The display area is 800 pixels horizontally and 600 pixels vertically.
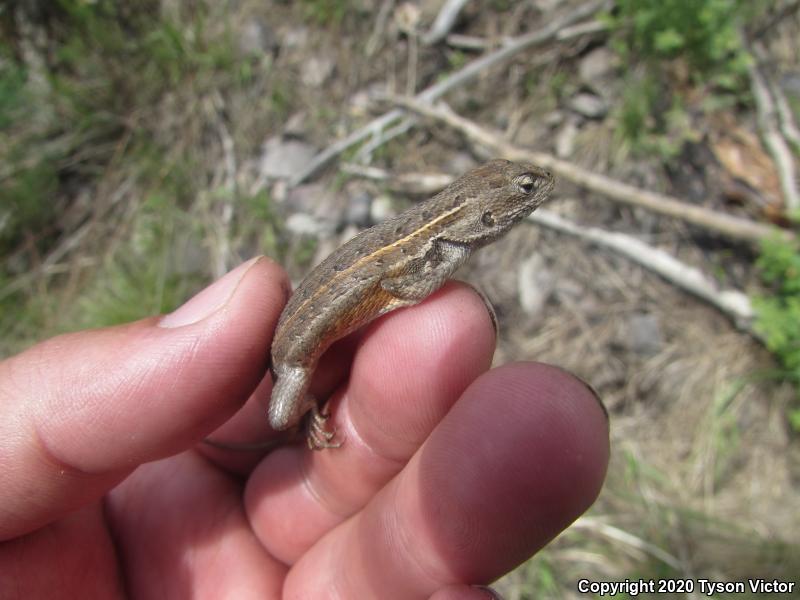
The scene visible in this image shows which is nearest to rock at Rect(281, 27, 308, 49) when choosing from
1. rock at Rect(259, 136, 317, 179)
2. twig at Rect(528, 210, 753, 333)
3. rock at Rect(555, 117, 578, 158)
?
rock at Rect(259, 136, 317, 179)

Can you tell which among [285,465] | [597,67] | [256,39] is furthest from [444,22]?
[285,465]

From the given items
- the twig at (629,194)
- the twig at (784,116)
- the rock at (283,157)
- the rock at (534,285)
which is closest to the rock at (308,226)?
the rock at (283,157)

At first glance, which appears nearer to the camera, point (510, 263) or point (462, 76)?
point (510, 263)

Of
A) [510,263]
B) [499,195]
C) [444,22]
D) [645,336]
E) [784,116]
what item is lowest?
[645,336]

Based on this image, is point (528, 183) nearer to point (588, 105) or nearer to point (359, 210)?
point (359, 210)

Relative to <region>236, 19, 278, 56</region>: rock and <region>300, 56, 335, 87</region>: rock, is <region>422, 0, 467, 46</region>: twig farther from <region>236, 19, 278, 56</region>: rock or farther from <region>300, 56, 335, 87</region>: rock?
<region>236, 19, 278, 56</region>: rock

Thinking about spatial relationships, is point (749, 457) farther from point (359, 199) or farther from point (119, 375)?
point (119, 375)
